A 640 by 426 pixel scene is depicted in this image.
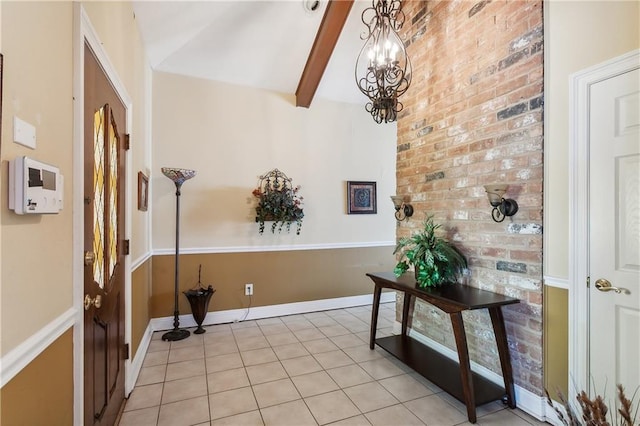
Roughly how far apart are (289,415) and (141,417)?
0.93 meters

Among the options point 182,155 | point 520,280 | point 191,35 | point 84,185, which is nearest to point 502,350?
point 520,280

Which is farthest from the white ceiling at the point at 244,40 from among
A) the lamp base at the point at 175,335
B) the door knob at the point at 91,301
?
the lamp base at the point at 175,335

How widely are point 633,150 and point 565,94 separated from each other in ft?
1.56

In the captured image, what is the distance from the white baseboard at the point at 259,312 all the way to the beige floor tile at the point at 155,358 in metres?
0.04

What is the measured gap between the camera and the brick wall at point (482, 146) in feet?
6.61

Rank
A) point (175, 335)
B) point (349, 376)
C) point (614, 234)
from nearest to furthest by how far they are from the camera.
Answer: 1. point (614, 234)
2. point (349, 376)
3. point (175, 335)

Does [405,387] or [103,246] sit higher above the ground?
[103,246]

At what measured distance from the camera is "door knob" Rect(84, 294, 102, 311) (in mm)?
1410

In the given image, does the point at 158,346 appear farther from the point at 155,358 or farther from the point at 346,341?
the point at 346,341

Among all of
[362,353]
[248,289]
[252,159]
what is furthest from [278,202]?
[362,353]

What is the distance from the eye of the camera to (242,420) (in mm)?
1986

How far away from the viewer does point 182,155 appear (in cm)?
359

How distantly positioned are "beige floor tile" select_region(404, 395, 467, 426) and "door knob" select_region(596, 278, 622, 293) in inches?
43.6

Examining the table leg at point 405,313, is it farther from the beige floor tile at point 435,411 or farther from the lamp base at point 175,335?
the lamp base at point 175,335
